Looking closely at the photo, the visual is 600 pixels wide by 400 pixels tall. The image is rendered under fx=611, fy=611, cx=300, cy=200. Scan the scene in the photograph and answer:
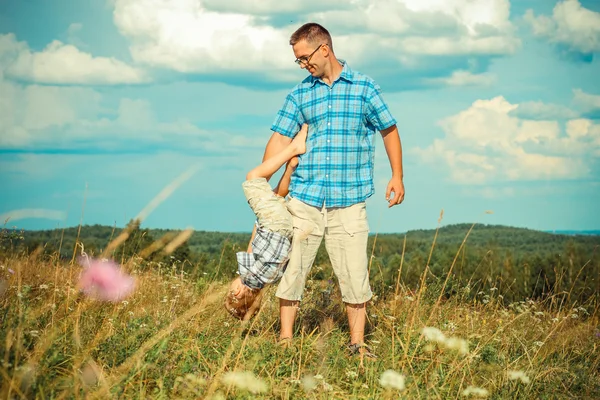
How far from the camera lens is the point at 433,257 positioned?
1889 centimetres

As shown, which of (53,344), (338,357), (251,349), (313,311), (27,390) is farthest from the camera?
(313,311)

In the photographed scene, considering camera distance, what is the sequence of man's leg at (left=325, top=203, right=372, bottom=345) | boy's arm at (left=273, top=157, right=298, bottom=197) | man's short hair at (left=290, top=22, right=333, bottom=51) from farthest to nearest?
1. boy's arm at (left=273, top=157, right=298, bottom=197)
2. man's leg at (left=325, top=203, right=372, bottom=345)
3. man's short hair at (left=290, top=22, right=333, bottom=51)

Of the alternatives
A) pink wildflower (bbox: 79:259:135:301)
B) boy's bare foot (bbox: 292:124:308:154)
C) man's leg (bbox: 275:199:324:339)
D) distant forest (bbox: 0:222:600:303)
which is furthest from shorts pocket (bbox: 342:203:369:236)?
pink wildflower (bbox: 79:259:135:301)

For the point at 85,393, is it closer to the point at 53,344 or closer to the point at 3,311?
the point at 53,344

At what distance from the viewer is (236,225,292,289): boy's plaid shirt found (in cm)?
415

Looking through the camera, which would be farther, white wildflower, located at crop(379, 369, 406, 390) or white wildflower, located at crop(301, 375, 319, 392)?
white wildflower, located at crop(301, 375, 319, 392)

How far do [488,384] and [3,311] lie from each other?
3.25 meters

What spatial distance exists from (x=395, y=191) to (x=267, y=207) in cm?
108

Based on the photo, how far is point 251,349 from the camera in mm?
3842

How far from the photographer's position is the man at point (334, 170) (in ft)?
15.1

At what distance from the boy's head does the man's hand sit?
1.24 m

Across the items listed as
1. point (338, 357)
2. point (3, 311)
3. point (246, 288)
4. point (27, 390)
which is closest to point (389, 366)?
point (338, 357)

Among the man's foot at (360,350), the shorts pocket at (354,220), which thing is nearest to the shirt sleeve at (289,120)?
the shorts pocket at (354,220)

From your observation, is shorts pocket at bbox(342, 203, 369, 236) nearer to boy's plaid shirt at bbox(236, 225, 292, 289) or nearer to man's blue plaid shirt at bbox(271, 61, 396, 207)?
man's blue plaid shirt at bbox(271, 61, 396, 207)
